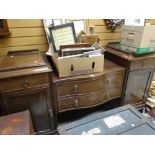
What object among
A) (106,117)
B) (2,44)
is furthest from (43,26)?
(106,117)

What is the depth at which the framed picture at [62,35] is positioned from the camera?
4.92ft

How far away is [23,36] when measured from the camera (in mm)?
1594

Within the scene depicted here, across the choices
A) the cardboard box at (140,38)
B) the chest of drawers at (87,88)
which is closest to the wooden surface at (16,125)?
the chest of drawers at (87,88)

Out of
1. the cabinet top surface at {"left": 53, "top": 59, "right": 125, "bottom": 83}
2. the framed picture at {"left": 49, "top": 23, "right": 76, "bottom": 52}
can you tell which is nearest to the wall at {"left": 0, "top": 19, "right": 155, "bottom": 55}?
the framed picture at {"left": 49, "top": 23, "right": 76, "bottom": 52}

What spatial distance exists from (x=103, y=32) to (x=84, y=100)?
0.91 m

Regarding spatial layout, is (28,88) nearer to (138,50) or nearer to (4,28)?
(4,28)

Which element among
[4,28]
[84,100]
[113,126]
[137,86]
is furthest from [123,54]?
[4,28]

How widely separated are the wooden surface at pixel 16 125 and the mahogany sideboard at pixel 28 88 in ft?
→ 0.80

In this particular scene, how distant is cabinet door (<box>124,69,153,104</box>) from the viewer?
166 centimetres

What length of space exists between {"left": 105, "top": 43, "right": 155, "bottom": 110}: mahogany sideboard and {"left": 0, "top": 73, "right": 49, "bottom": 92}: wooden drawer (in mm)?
853

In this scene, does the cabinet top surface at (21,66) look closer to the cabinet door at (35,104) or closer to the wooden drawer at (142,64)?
the cabinet door at (35,104)
